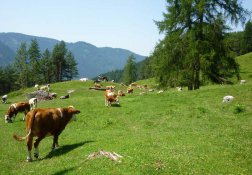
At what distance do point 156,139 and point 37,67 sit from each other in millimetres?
119793

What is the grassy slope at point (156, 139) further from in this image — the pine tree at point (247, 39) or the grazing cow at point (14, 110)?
the pine tree at point (247, 39)

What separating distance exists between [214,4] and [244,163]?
36428mm

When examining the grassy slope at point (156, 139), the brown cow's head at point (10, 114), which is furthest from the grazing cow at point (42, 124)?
the brown cow's head at point (10, 114)

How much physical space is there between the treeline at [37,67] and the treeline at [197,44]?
85.0 metres

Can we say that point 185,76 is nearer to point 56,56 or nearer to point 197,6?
point 197,6

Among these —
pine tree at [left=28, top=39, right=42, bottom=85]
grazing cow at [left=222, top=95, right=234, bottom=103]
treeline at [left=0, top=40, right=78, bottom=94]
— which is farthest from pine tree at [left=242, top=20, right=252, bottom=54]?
grazing cow at [left=222, top=95, right=234, bottom=103]

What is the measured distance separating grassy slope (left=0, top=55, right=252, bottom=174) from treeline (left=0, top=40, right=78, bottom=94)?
304ft

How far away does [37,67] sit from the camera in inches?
5290

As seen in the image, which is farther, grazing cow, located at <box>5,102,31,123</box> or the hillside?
the hillside

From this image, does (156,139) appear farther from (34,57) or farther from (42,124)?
(34,57)

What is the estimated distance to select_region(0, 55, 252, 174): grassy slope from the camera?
15875mm

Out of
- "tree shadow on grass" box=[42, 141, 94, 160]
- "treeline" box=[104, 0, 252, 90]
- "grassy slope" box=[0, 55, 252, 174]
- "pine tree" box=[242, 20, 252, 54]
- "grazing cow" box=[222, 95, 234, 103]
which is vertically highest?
"pine tree" box=[242, 20, 252, 54]

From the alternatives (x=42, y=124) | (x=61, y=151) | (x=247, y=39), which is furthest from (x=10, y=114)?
(x=247, y=39)

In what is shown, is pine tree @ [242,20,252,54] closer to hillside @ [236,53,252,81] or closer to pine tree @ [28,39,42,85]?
hillside @ [236,53,252,81]
